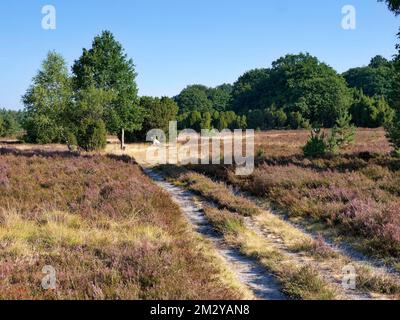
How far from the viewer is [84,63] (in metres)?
37.0

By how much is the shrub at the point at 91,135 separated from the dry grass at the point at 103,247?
65.3 ft

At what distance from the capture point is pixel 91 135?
35.2 meters

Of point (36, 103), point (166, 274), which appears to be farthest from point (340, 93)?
point (166, 274)

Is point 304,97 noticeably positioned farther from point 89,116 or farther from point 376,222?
point 376,222

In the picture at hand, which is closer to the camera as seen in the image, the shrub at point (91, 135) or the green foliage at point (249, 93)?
the shrub at point (91, 135)

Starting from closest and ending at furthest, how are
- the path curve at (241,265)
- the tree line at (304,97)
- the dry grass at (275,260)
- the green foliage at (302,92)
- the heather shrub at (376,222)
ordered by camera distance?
the dry grass at (275,260) → the path curve at (241,265) → the heather shrub at (376,222) → the tree line at (304,97) → the green foliage at (302,92)

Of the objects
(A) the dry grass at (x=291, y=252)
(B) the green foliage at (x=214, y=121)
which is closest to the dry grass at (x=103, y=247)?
(A) the dry grass at (x=291, y=252)

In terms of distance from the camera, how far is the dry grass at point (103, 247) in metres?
5.84

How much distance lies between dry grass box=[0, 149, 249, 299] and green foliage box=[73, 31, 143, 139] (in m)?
21.7

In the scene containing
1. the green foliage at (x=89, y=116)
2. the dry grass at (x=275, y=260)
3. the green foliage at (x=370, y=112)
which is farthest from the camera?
the green foliage at (x=370, y=112)

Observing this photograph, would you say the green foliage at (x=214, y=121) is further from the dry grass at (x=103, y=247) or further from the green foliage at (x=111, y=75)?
the dry grass at (x=103, y=247)

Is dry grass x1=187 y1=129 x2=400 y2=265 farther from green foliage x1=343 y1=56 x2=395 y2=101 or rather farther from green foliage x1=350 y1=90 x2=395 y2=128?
green foliage x1=343 y1=56 x2=395 y2=101

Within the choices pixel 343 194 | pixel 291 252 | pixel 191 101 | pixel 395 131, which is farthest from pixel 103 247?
pixel 191 101
